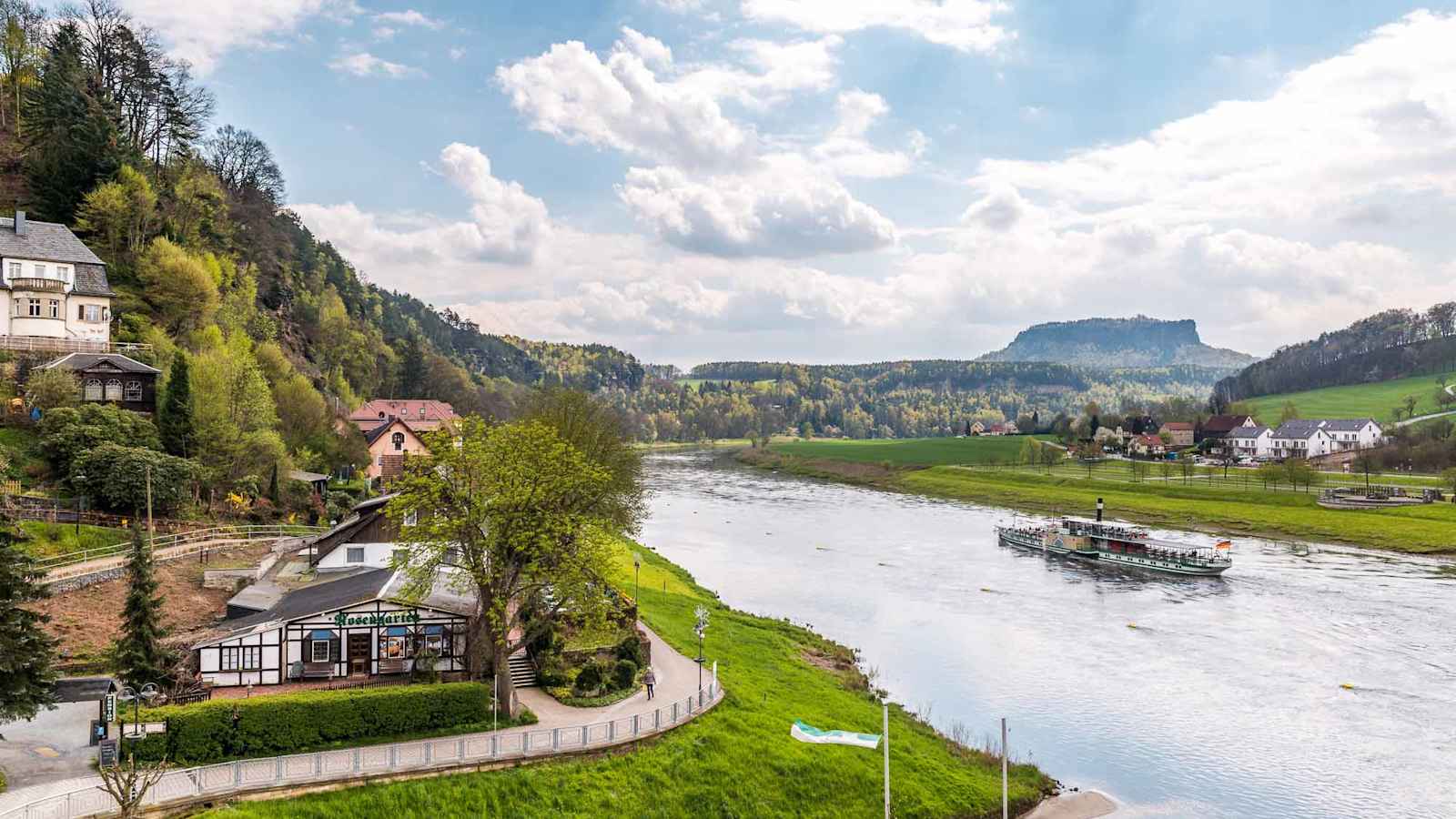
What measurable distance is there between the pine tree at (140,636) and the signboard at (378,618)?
495 cm

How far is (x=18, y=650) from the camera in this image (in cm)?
2092

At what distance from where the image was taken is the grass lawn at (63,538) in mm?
37594

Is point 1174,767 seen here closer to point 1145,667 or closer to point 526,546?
point 1145,667

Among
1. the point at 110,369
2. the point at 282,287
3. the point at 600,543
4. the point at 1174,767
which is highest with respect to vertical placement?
the point at 282,287

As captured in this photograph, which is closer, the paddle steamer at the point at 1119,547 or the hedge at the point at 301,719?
the hedge at the point at 301,719

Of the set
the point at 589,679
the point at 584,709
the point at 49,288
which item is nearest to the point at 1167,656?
the point at 589,679

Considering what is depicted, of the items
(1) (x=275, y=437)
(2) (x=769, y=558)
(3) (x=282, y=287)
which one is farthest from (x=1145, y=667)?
(3) (x=282, y=287)

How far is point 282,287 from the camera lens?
102750mm

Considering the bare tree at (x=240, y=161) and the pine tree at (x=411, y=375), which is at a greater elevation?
the bare tree at (x=240, y=161)

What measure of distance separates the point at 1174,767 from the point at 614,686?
19168mm

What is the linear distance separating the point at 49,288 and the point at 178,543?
2295cm

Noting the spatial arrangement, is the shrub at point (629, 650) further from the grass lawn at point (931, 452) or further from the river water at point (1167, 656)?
the grass lawn at point (931, 452)

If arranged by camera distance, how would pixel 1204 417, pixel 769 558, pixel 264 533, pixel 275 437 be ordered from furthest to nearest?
pixel 1204 417 → pixel 769 558 → pixel 275 437 → pixel 264 533

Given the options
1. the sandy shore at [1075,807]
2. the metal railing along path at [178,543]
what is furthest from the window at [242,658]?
the sandy shore at [1075,807]
